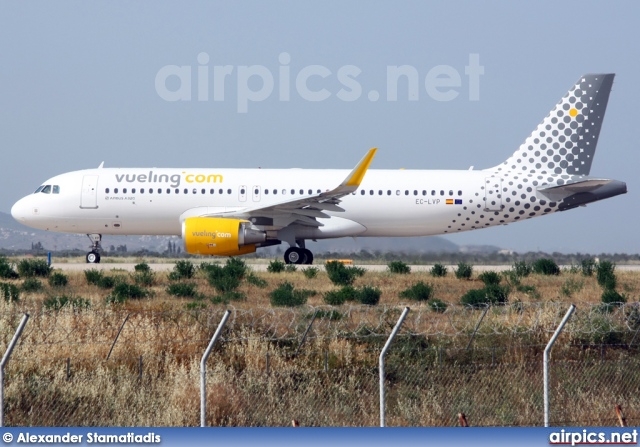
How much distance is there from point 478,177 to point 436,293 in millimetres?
9710

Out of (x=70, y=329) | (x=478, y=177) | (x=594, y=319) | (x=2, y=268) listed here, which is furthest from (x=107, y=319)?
(x=478, y=177)

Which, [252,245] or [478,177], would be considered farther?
[478,177]

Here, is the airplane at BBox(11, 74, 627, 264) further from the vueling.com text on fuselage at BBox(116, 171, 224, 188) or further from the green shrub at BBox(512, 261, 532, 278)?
the green shrub at BBox(512, 261, 532, 278)

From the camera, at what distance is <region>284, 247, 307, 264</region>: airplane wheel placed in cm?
3438

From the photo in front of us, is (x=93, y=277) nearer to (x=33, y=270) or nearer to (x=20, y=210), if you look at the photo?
(x=33, y=270)

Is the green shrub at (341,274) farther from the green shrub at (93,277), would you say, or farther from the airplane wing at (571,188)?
the airplane wing at (571,188)

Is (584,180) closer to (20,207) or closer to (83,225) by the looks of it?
(83,225)

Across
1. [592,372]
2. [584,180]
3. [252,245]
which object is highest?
[584,180]

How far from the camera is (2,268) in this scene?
29.7 meters

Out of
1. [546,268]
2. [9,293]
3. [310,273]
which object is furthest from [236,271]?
[546,268]

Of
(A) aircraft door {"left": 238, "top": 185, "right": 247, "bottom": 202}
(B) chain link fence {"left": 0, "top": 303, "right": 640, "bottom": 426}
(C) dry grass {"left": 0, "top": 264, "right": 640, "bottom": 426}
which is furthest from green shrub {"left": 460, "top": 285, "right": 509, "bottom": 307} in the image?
(A) aircraft door {"left": 238, "top": 185, "right": 247, "bottom": 202}

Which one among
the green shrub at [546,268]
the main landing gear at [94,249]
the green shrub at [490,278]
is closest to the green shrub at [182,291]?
the green shrub at [490,278]

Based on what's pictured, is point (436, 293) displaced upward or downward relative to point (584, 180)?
downward

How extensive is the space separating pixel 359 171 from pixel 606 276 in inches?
326
